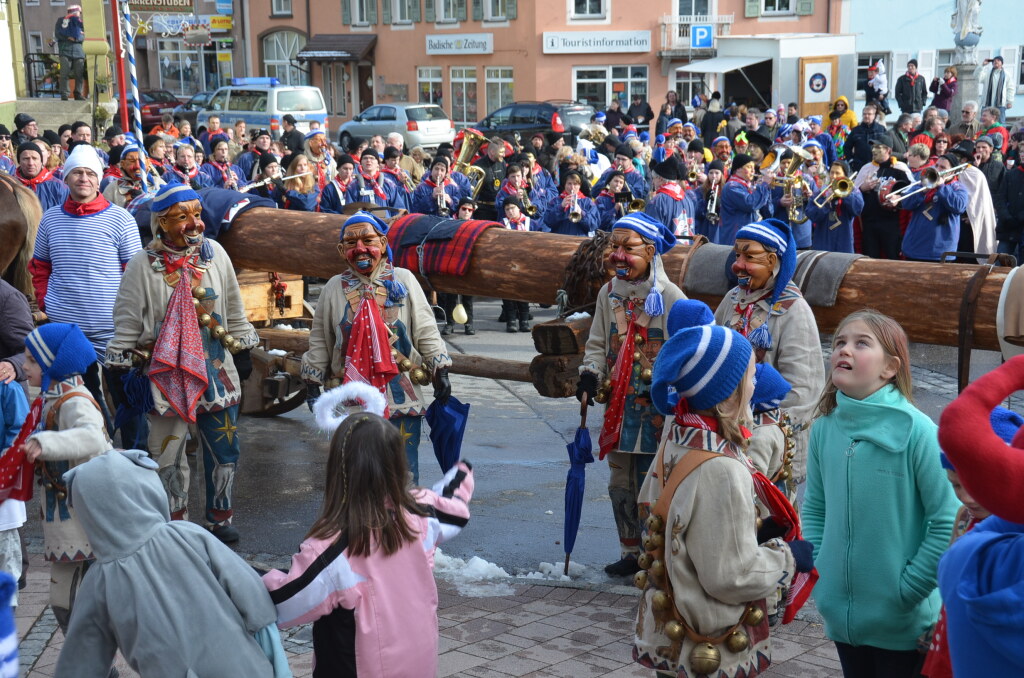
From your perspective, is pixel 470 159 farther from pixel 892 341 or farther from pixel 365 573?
pixel 365 573

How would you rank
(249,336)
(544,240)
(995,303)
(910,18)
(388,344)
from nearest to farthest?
(995,303) < (388,344) < (249,336) < (544,240) < (910,18)

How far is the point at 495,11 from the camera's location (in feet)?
137

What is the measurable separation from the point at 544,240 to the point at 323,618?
4105 millimetres

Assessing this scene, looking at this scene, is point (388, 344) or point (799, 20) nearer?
point (388, 344)

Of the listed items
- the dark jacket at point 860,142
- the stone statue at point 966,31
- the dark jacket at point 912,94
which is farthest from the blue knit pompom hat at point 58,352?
the stone statue at point 966,31

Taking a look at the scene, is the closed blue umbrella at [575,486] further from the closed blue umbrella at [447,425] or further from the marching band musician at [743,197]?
the marching band musician at [743,197]

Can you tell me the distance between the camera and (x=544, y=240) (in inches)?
281

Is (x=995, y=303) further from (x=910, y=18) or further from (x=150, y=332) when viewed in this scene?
(x=910, y=18)

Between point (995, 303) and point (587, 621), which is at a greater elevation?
point (995, 303)

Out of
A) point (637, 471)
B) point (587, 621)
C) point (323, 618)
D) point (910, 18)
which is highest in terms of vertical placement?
point (910, 18)

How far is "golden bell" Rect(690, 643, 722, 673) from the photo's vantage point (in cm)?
336

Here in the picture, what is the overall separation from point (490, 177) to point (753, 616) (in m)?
11.8

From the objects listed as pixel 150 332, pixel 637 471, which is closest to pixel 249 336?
pixel 150 332

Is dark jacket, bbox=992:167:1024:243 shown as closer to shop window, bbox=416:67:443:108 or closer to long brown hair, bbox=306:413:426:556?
long brown hair, bbox=306:413:426:556
